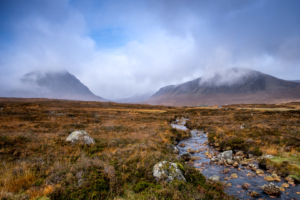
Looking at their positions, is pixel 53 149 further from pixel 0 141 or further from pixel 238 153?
pixel 238 153

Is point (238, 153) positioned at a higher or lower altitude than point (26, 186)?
lower

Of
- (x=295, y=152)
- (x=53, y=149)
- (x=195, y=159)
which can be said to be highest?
(x=53, y=149)

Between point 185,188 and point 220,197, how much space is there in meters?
1.67

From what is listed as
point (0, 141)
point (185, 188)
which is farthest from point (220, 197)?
point (0, 141)

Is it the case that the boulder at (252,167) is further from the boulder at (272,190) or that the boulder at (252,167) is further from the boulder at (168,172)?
the boulder at (168,172)

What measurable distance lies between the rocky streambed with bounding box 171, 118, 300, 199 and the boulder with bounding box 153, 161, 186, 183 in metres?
2.80

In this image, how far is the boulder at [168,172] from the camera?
6151mm

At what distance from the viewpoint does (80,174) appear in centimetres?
591

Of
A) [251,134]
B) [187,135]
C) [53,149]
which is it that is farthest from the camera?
[187,135]

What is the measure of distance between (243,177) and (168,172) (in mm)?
5922

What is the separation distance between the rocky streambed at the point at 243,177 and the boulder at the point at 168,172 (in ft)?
9.19

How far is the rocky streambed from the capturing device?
7.18 metres

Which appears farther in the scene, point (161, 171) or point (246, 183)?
point (246, 183)

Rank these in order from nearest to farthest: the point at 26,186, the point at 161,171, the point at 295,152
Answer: the point at 26,186, the point at 161,171, the point at 295,152
